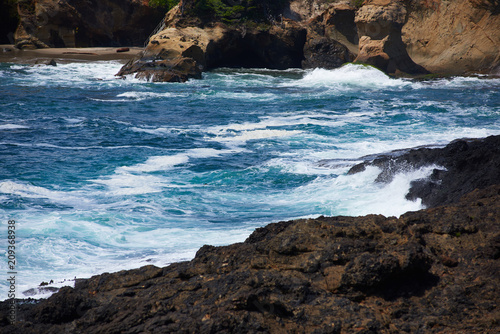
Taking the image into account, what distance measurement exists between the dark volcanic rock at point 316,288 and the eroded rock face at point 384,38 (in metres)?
25.0

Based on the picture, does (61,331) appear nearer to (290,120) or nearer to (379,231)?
(379,231)

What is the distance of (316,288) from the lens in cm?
329

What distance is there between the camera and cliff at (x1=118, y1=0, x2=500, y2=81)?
1030 inches

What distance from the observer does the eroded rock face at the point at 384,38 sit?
90.1 feet

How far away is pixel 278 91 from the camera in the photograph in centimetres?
2245

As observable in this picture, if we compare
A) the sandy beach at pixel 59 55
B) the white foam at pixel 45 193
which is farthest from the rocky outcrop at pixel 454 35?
the white foam at pixel 45 193

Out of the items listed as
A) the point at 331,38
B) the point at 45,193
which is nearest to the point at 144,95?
the point at 45,193

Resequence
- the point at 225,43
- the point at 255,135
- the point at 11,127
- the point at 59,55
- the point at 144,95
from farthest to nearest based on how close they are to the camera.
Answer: the point at 59,55 < the point at 225,43 < the point at 144,95 < the point at 11,127 < the point at 255,135

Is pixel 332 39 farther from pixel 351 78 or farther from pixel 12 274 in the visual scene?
pixel 12 274

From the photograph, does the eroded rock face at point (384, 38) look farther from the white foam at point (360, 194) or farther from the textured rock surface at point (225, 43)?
the white foam at point (360, 194)

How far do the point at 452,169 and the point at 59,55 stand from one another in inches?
1136

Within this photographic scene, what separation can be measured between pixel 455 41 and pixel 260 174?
22361 mm

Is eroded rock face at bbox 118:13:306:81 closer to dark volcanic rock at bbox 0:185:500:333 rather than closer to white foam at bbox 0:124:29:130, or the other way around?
white foam at bbox 0:124:29:130

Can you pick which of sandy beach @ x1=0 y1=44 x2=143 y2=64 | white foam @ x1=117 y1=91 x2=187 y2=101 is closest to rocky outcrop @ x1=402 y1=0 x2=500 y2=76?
white foam @ x1=117 y1=91 x2=187 y2=101
